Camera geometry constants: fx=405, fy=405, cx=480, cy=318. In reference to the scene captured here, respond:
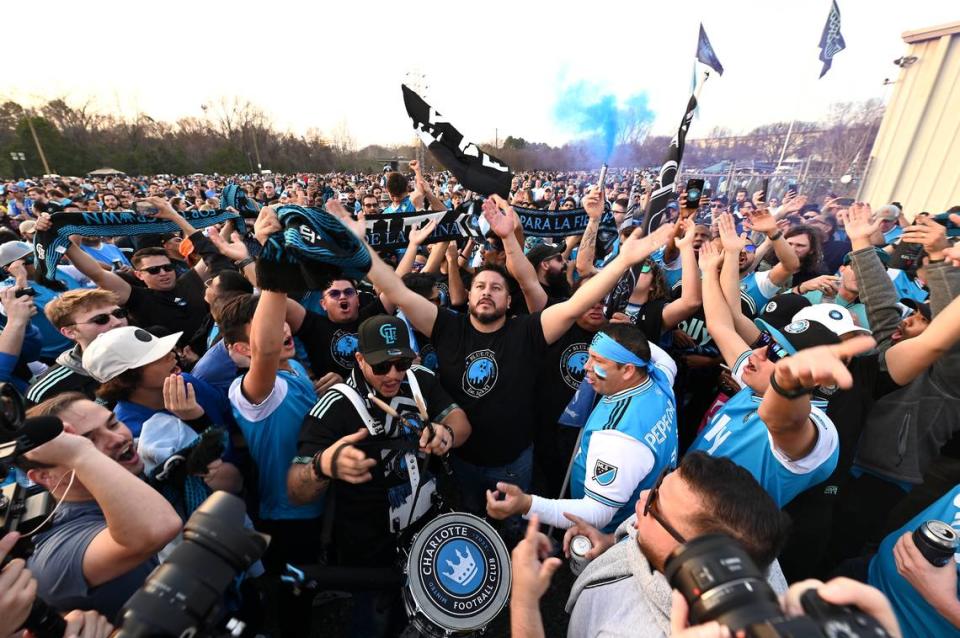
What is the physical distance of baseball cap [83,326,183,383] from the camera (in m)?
2.20

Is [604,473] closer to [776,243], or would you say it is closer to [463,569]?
[463,569]

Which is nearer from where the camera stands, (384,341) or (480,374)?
(384,341)

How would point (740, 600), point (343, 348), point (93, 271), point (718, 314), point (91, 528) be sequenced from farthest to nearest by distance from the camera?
1. point (93, 271)
2. point (343, 348)
3. point (718, 314)
4. point (91, 528)
5. point (740, 600)

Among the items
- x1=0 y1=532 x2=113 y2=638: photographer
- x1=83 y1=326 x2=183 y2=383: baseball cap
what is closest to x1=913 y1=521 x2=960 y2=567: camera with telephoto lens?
x1=0 y1=532 x2=113 y2=638: photographer

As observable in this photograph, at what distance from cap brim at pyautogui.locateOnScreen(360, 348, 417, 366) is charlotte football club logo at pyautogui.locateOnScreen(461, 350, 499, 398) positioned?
2.92ft

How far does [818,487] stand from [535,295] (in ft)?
7.81

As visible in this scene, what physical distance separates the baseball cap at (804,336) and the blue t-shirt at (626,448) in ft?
2.27

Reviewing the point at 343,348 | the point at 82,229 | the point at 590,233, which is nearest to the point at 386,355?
the point at 343,348

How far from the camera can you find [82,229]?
169 inches

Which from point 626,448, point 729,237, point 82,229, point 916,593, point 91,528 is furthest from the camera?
point 82,229

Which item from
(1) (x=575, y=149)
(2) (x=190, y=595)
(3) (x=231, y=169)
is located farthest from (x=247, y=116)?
(2) (x=190, y=595)

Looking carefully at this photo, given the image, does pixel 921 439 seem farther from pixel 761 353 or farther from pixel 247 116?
pixel 247 116

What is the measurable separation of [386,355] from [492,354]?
3.49ft

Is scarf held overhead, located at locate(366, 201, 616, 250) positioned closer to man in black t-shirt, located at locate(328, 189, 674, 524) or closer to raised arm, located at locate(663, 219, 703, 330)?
man in black t-shirt, located at locate(328, 189, 674, 524)
